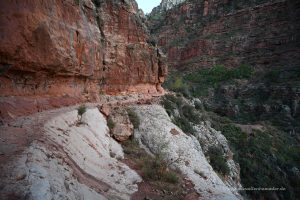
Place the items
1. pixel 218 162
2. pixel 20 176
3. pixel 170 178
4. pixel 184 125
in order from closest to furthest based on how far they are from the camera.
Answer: pixel 20 176 → pixel 170 178 → pixel 218 162 → pixel 184 125

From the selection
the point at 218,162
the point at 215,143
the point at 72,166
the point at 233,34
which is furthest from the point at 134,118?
the point at 233,34

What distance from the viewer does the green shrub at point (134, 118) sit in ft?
40.4

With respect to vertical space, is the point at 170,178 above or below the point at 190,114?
below

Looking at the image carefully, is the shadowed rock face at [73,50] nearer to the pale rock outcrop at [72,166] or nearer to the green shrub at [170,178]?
the pale rock outcrop at [72,166]

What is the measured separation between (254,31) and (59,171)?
54.0m

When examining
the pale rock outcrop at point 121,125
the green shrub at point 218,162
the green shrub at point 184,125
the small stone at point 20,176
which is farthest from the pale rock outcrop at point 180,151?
the small stone at point 20,176

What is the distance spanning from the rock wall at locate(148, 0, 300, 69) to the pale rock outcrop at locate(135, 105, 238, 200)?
38473mm

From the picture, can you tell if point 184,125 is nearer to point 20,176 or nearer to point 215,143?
point 215,143

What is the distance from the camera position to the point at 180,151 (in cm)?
1184

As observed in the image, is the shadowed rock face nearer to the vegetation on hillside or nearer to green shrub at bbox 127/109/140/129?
green shrub at bbox 127/109/140/129

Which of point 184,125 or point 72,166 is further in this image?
point 184,125

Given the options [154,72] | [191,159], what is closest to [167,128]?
[191,159]

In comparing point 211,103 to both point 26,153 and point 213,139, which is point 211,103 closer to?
point 213,139

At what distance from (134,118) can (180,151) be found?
7.68 feet
